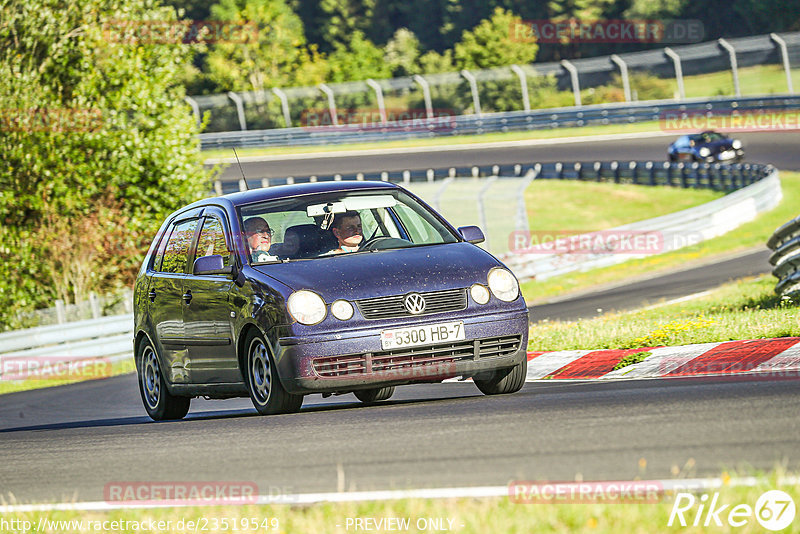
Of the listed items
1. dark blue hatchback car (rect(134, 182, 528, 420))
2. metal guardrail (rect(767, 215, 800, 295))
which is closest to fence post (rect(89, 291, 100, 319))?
dark blue hatchback car (rect(134, 182, 528, 420))

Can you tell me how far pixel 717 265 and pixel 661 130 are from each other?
2647cm

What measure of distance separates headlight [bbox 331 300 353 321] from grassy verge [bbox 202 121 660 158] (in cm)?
4328

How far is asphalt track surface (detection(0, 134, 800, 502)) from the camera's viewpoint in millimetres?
5250

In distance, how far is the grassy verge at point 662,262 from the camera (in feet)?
80.7

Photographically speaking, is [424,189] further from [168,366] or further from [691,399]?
[691,399]

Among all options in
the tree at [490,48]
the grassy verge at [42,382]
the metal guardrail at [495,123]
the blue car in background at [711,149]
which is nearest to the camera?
the grassy verge at [42,382]

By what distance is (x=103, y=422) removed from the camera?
34.6ft

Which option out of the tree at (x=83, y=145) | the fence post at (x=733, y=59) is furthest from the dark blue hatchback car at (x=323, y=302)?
the fence post at (x=733, y=59)

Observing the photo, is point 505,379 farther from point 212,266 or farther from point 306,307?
point 212,266

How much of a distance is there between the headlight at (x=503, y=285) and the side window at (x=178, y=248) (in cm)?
260

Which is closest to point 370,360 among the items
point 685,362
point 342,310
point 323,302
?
point 342,310

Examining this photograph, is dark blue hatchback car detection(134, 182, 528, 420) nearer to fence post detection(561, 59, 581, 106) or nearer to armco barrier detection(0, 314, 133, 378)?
armco barrier detection(0, 314, 133, 378)

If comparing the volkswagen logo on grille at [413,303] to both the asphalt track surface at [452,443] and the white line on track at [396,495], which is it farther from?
the white line on track at [396,495]

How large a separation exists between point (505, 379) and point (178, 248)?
291cm
